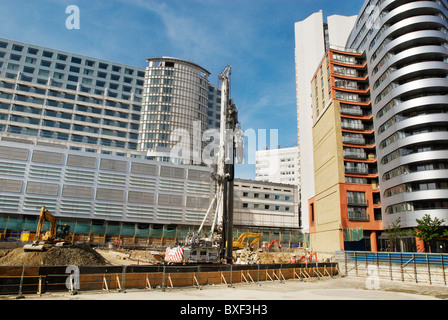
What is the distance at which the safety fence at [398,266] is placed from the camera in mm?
33469

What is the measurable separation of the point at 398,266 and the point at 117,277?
31.3m

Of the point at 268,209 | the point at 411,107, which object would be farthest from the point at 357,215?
the point at 268,209

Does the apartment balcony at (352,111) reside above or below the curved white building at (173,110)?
below

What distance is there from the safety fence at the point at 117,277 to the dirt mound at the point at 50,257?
435 inches

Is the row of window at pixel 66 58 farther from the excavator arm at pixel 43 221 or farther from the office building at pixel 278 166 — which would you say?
the office building at pixel 278 166

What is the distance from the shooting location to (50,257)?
101 feet

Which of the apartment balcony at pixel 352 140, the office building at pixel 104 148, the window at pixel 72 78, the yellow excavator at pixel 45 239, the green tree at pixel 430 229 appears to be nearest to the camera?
the yellow excavator at pixel 45 239

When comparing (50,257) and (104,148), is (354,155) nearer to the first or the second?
(50,257)

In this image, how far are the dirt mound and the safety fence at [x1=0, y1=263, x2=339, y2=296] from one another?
36.3ft

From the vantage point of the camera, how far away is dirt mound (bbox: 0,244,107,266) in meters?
29.4

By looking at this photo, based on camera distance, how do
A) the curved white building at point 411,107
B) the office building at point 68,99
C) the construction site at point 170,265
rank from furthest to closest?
the office building at point 68,99
the curved white building at point 411,107
the construction site at point 170,265

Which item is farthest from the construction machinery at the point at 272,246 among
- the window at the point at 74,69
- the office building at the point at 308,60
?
the window at the point at 74,69
